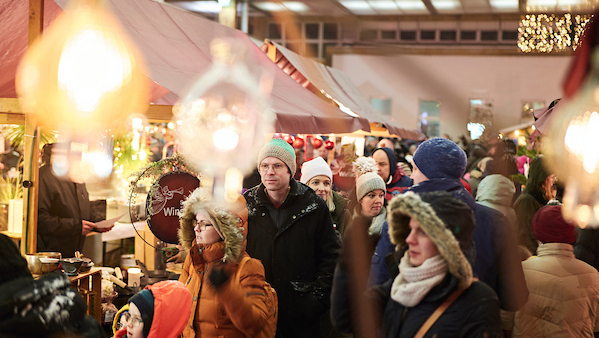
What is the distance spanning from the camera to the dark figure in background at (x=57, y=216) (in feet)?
15.1

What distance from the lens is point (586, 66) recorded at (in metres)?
0.47

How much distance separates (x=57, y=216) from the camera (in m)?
4.70

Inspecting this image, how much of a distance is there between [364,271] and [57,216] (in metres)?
3.58

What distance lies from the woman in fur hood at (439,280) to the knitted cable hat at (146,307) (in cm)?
105

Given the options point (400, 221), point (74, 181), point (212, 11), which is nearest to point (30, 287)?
point (212, 11)

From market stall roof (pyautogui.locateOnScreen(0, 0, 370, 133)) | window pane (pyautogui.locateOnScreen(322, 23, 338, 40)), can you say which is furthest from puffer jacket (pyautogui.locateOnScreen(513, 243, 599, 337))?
window pane (pyautogui.locateOnScreen(322, 23, 338, 40))

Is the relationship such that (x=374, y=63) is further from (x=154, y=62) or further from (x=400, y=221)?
(x=154, y=62)

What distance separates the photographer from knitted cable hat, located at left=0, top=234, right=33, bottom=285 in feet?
4.59

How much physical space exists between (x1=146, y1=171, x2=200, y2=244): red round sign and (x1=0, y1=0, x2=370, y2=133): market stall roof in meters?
0.77

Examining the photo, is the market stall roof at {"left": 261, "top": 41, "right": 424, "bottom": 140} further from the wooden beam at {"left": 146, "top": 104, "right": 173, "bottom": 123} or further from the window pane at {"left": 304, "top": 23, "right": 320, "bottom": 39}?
the window pane at {"left": 304, "top": 23, "right": 320, "bottom": 39}

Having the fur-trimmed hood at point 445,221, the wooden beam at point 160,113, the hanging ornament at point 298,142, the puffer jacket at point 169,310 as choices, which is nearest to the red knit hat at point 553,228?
the fur-trimmed hood at point 445,221

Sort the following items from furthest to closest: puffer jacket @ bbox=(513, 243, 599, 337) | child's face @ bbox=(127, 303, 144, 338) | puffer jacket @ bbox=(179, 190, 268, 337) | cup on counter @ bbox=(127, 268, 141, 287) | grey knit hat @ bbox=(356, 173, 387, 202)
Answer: cup on counter @ bbox=(127, 268, 141, 287), grey knit hat @ bbox=(356, 173, 387, 202), puffer jacket @ bbox=(513, 243, 599, 337), puffer jacket @ bbox=(179, 190, 268, 337), child's face @ bbox=(127, 303, 144, 338)

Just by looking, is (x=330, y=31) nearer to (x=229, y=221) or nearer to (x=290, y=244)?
(x=229, y=221)

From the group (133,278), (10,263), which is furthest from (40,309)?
(133,278)
